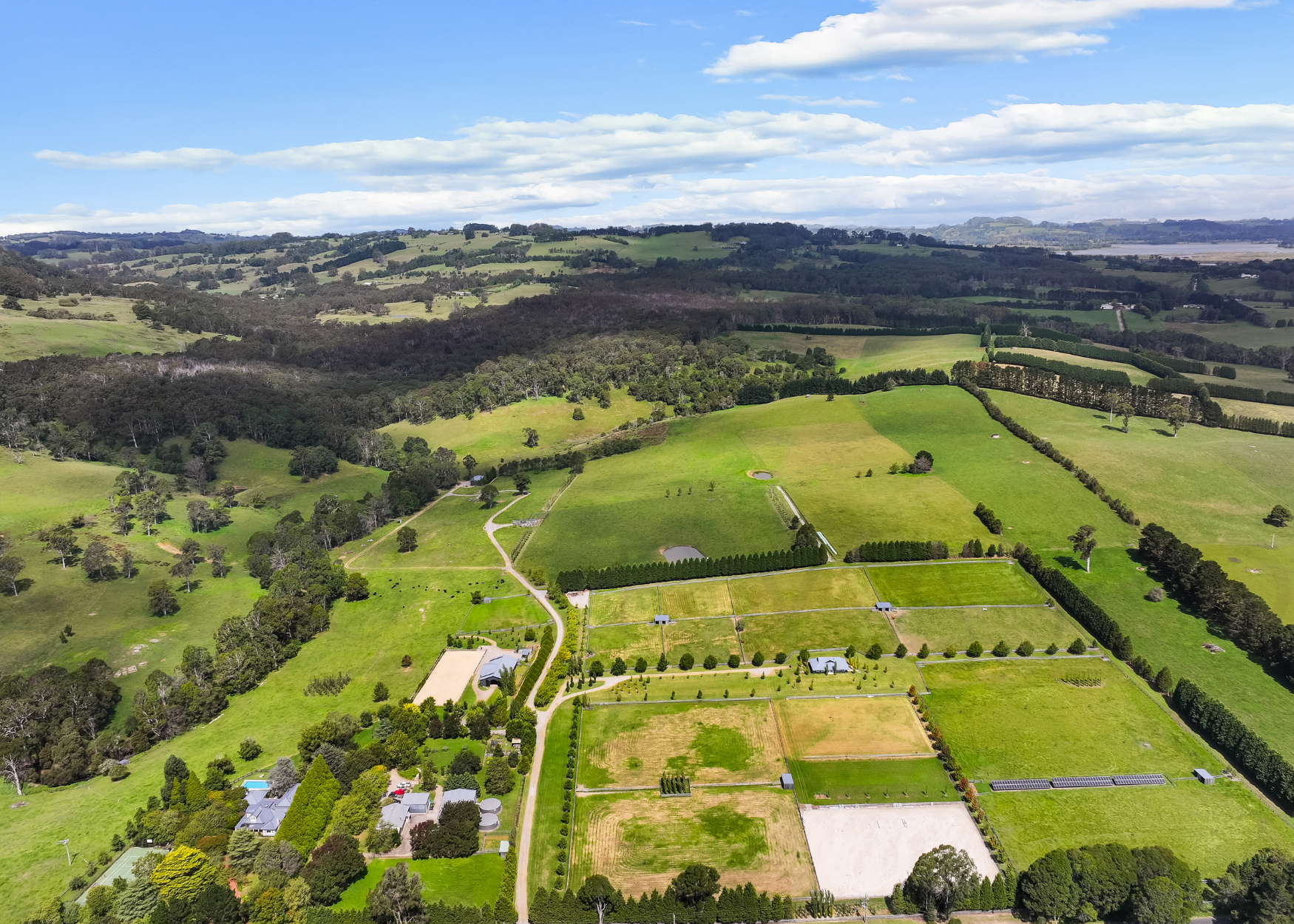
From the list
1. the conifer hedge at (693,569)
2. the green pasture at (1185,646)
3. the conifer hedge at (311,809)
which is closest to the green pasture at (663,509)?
the conifer hedge at (693,569)

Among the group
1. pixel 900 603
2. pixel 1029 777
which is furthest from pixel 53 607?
pixel 1029 777

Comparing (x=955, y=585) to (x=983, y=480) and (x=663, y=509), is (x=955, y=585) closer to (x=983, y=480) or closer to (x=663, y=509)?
(x=983, y=480)

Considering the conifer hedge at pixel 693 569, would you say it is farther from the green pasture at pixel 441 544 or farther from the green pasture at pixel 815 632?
the green pasture at pixel 441 544

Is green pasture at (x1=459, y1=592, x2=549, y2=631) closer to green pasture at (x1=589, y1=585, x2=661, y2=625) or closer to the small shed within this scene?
green pasture at (x1=589, y1=585, x2=661, y2=625)

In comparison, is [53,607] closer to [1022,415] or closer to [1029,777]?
[1029,777]

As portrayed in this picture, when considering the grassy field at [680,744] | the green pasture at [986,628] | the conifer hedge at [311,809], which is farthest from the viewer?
the green pasture at [986,628]
